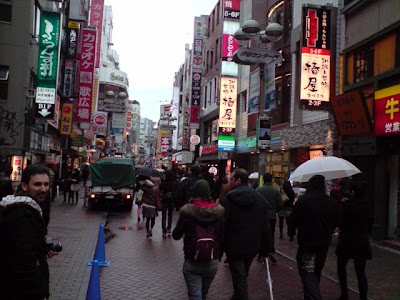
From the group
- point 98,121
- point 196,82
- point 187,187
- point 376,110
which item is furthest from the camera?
point 98,121

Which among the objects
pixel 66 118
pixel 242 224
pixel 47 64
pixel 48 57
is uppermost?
pixel 48 57

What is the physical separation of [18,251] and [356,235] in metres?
5.15

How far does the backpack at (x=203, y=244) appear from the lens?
4.79 metres

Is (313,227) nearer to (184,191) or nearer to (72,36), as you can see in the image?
(184,191)

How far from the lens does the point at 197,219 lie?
4812mm

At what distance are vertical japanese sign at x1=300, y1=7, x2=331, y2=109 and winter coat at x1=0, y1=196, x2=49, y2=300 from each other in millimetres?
12813

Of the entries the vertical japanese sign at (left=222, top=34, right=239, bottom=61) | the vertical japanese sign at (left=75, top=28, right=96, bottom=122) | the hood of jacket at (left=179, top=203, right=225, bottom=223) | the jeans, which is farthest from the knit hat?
the vertical japanese sign at (left=75, top=28, right=96, bottom=122)

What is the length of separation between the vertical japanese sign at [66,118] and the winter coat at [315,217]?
86.5ft

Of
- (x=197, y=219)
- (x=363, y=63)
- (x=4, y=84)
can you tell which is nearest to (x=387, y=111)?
(x=363, y=63)

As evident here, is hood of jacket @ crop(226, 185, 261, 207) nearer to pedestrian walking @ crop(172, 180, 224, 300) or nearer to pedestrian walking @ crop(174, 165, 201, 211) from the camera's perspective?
pedestrian walking @ crop(172, 180, 224, 300)

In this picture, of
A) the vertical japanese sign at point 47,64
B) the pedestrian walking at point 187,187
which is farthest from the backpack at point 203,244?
the vertical japanese sign at point 47,64

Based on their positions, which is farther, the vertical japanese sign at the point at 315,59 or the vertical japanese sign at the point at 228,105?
the vertical japanese sign at the point at 228,105

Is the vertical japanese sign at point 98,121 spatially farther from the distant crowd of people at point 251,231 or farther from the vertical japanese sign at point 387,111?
the distant crowd of people at point 251,231

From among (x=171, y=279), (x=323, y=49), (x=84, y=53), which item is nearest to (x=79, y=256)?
(x=171, y=279)
